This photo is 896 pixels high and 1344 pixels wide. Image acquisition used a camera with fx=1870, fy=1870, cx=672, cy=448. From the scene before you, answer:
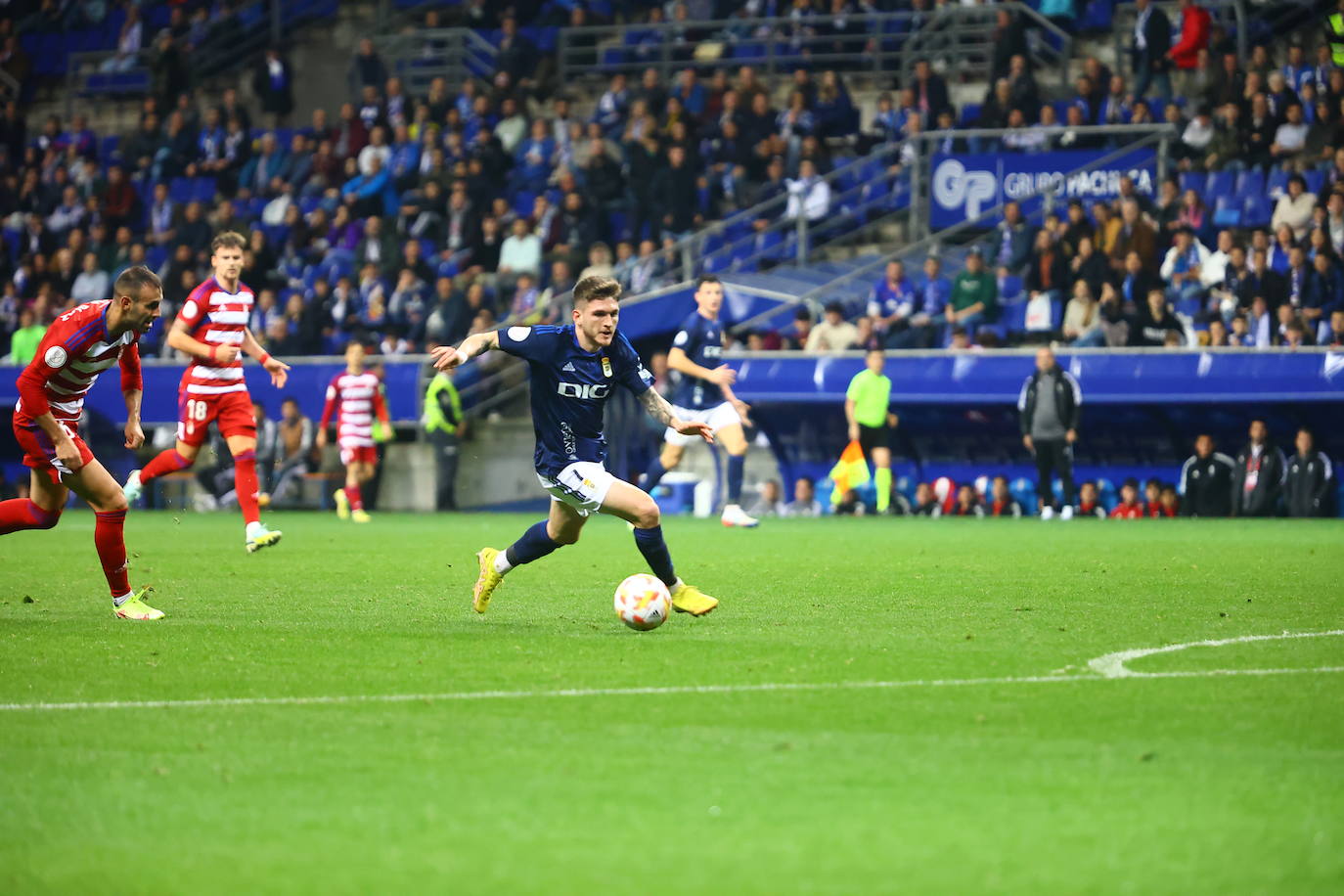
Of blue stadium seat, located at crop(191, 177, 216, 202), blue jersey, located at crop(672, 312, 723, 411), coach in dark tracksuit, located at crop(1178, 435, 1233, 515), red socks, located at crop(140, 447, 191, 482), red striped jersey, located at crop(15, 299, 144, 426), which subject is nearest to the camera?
red striped jersey, located at crop(15, 299, 144, 426)

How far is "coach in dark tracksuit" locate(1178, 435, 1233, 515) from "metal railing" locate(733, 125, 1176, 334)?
4701 mm

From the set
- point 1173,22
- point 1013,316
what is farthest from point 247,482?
point 1173,22

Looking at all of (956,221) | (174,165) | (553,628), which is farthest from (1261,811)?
(174,165)

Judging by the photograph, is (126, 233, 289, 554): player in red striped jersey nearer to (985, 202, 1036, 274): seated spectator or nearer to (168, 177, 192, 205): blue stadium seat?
(985, 202, 1036, 274): seated spectator

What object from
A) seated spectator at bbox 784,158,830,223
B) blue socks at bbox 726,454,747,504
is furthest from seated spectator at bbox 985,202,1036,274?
blue socks at bbox 726,454,747,504

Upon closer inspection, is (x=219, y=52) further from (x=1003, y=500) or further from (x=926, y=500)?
(x=1003, y=500)

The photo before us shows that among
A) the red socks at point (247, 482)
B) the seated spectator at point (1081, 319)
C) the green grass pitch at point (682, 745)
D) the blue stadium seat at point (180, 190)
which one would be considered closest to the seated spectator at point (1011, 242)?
the seated spectator at point (1081, 319)

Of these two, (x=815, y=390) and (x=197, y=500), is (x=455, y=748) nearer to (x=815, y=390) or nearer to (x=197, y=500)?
(x=815, y=390)

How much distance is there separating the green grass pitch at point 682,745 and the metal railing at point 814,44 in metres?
18.0

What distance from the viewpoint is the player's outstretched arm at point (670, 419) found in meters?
9.69

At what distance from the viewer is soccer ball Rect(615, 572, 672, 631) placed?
9461mm

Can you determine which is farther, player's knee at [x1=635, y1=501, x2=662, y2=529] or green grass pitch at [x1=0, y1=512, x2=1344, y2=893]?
player's knee at [x1=635, y1=501, x2=662, y2=529]

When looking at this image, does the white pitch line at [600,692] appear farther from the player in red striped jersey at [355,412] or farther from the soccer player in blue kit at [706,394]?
the player in red striped jersey at [355,412]

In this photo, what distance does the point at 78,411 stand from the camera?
10.6 meters
